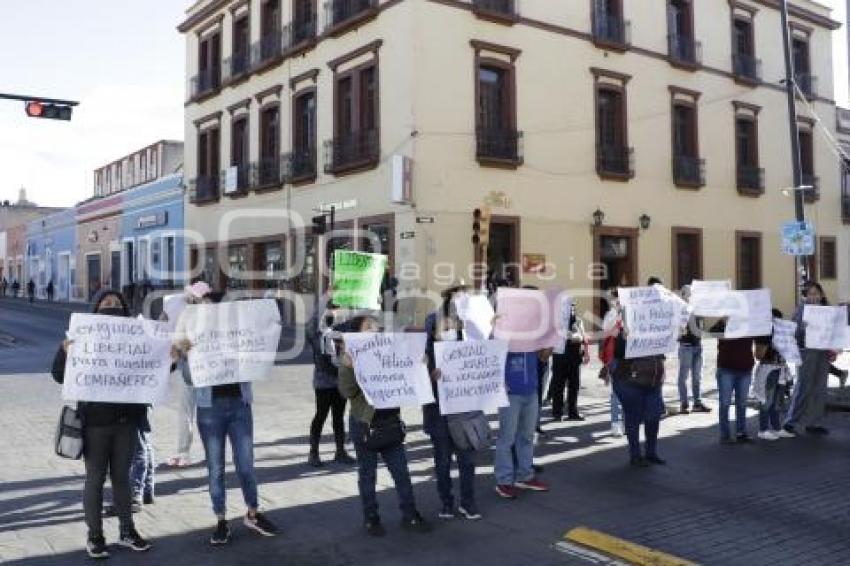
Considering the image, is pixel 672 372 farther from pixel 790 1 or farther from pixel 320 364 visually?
pixel 790 1

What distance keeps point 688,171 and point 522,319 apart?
20596 millimetres

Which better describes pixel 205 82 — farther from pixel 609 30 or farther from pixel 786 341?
pixel 786 341

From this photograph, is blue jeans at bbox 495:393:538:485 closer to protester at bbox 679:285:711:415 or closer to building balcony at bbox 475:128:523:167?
protester at bbox 679:285:711:415

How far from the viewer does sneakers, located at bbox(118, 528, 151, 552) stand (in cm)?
530

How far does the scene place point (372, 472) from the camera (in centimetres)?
567

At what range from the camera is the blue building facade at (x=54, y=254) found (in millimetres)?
46906

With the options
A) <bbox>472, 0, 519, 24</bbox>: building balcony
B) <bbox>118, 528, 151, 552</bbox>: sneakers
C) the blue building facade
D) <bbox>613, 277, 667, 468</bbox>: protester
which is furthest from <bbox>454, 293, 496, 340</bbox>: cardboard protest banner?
the blue building facade

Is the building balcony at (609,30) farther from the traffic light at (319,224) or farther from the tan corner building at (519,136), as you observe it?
the traffic light at (319,224)

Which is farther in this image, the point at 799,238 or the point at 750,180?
the point at 750,180

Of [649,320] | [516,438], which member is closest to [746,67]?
[649,320]

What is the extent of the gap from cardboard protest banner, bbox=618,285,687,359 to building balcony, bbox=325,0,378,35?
1531cm

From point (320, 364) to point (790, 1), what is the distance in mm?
28704

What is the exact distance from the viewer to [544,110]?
73.0ft

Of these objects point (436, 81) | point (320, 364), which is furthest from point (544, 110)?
point (320, 364)
